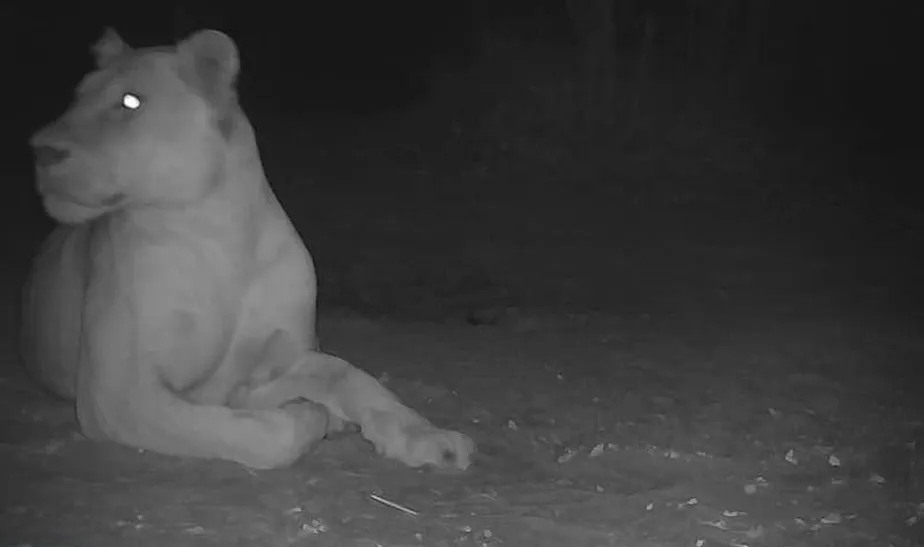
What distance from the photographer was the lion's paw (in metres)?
3.86

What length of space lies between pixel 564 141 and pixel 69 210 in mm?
7715

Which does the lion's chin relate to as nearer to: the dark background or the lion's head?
the lion's head

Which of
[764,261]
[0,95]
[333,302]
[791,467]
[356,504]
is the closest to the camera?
[356,504]

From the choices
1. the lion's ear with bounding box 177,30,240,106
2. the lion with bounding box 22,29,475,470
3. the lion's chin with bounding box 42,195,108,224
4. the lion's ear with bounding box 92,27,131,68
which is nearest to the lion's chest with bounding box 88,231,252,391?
the lion with bounding box 22,29,475,470

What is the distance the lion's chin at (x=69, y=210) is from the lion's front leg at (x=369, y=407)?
78 centimetres

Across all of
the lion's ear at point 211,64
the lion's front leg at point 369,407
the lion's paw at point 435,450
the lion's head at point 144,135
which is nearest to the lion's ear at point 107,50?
the lion's head at point 144,135

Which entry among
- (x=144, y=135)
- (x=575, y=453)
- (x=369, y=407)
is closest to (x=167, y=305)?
(x=144, y=135)

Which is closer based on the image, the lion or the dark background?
the lion

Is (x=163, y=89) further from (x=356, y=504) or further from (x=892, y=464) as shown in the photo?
(x=892, y=464)

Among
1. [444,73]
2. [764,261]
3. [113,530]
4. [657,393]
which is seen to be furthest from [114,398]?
[444,73]

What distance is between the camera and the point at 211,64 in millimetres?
3842

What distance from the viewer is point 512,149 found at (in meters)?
11.0

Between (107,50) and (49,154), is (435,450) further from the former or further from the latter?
(107,50)

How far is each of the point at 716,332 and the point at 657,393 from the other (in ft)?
3.25
